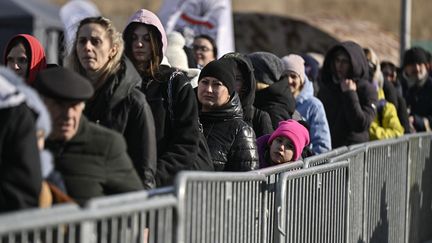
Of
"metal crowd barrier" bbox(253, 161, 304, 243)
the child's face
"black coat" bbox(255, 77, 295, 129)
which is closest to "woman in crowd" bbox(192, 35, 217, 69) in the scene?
"black coat" bbox(255, 77, 295, 129)

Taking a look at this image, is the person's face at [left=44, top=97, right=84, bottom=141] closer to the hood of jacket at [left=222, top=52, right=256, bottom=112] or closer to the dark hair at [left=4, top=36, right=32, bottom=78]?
the dark hair at [left=4, top=36, right=32, bottom=78]

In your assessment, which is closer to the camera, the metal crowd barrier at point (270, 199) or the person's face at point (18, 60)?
the metal crowd barrier at point (270, 199)

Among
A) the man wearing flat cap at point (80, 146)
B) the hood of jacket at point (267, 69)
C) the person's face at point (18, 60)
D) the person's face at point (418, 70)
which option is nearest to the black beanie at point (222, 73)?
the person's face at point (18, 60)

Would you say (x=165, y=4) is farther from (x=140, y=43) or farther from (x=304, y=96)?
(x=140, y=43)

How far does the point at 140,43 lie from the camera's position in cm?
755

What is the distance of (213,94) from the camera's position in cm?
807

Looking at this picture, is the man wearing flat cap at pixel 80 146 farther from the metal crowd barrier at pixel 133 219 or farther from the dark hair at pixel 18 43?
the dark hair at pixel 18 43

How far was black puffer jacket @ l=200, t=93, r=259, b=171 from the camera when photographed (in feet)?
26.0

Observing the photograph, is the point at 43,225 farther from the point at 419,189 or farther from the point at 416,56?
the point at 416,56

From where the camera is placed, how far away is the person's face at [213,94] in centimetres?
805

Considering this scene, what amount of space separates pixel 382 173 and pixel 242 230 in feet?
11.2

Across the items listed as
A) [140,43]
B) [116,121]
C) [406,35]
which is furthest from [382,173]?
[406,35]

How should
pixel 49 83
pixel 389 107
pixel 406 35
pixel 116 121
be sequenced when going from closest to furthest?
pixel 49 83, pixel 116 121, pixel 389 107, pixel 406 35

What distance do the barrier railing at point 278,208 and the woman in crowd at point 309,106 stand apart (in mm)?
561
